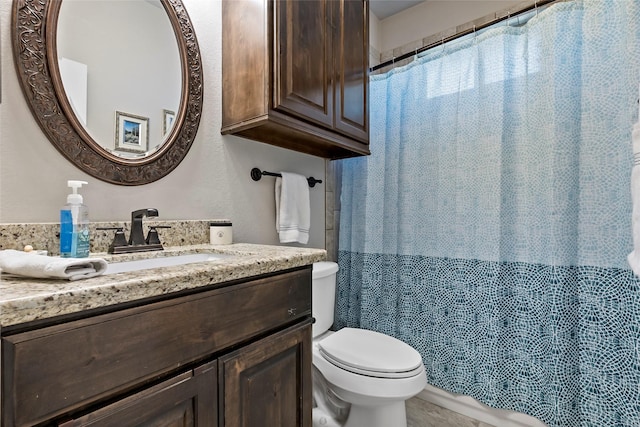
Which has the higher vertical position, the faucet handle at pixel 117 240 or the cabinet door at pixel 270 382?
the faucet handle at pixel 117 240

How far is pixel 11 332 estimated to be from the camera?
410mm

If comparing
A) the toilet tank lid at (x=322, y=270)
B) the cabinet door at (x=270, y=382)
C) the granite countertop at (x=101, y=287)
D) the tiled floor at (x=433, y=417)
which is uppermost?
the granite countertop at (x=101, y=287)

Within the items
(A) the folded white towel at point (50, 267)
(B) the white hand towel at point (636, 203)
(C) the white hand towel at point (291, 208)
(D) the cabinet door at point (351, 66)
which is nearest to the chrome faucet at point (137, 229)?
(A) the folded white towel at point (50, 267)

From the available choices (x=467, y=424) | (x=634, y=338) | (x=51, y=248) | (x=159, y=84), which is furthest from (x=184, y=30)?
(x=467, y=424)

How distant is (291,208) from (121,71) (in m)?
0.87

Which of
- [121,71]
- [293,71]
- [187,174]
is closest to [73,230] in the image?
[187,174]

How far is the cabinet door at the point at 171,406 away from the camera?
1.64ft

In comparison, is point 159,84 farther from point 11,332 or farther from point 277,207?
point 11,332

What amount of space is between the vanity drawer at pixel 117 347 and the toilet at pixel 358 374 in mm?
646

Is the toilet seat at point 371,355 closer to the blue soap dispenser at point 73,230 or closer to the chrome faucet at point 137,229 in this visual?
the chrome faucet at point 137,229

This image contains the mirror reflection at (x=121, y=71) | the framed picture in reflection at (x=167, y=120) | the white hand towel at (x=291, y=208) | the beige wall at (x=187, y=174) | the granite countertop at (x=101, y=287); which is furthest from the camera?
the white hand towel at (x=291, y=208)

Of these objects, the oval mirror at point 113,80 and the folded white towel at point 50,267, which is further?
the oval mirror at point 113,80

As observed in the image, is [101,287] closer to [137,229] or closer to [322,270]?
[137,229]

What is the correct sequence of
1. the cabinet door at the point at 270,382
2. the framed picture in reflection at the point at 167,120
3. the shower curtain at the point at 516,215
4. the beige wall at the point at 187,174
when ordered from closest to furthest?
the cabinet door at the point at 270,382 → the beige wall at the point at 187,174 → the framed picture in reflection at the point at 167,120 → the shower curtain at the point at 516,215
